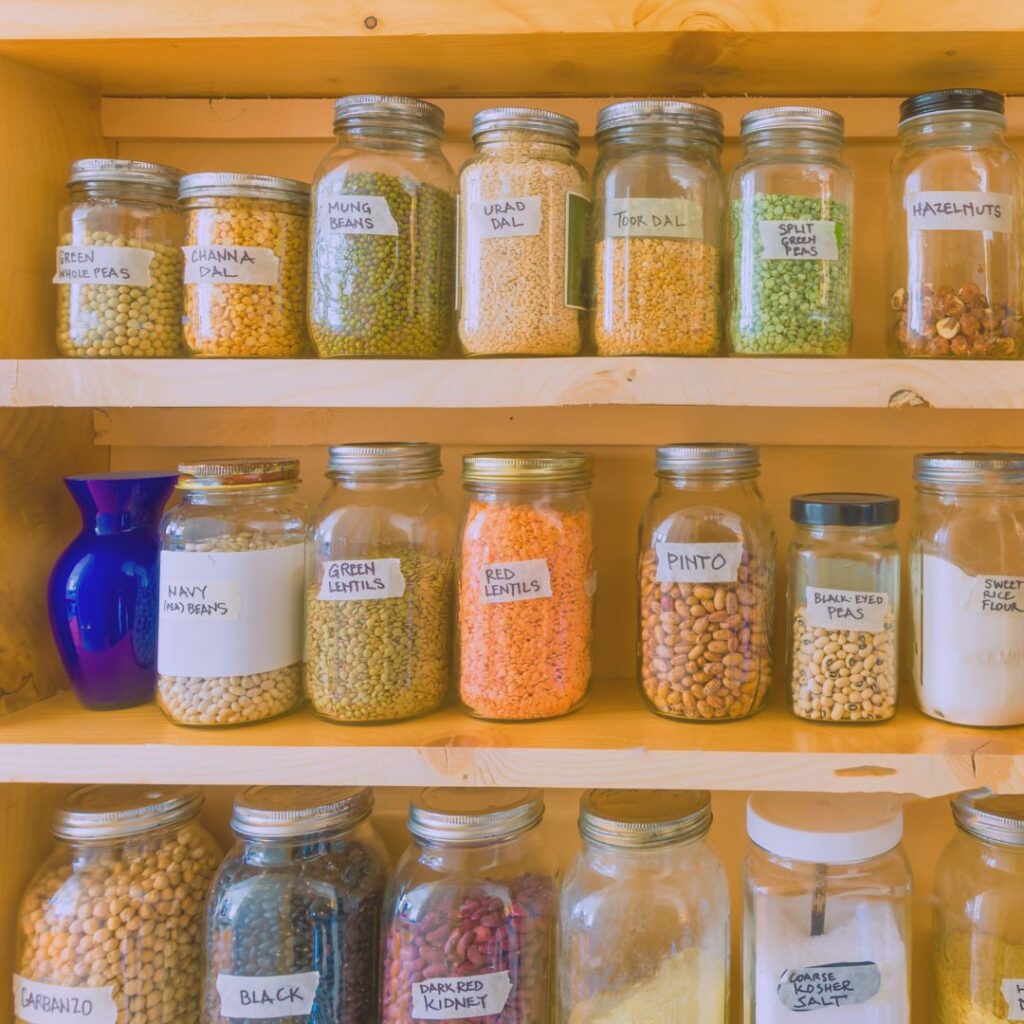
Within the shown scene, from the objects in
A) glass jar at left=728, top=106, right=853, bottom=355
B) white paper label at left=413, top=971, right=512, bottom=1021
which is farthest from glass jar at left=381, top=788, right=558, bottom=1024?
glass jar at left=728, top=106, right=853, bottom=355

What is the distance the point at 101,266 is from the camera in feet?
2.65

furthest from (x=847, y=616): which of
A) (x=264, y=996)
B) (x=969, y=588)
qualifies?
(x=264, y=996)

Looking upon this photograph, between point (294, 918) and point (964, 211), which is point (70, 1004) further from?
point (964, 211)

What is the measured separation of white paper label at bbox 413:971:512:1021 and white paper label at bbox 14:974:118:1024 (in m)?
0.29

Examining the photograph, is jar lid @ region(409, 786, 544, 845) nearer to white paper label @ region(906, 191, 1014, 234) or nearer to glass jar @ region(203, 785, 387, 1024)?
glass jar @ region(203, 785, 387, 1024)

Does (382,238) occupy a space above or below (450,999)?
above

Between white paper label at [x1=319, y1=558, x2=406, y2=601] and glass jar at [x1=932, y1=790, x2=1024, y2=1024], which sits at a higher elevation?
white paper label at [x1=319, y1=558, x2=406, y2=601]

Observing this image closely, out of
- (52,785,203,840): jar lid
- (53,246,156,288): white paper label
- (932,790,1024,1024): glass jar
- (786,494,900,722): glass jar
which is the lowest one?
(932,790,1024,1024): glass jar

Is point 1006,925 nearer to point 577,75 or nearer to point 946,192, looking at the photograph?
point 946,192

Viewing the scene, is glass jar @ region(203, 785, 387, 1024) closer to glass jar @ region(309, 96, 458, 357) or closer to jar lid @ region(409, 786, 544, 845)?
jar lid @ region(409, 786, 544, 845)

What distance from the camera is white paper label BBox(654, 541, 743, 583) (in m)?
0.79

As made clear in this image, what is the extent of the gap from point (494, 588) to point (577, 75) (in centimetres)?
55

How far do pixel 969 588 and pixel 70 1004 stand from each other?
0.93m

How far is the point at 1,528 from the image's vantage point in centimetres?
85
